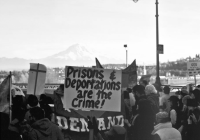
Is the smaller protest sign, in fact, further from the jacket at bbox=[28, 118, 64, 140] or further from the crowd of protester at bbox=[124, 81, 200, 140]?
the jacket at bbox=[28, 118, 64, 140]

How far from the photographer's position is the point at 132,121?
19.8ft

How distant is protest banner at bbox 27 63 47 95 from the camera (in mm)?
8727

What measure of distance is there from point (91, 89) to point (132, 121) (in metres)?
0.98

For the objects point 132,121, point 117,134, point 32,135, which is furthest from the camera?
point 132,121

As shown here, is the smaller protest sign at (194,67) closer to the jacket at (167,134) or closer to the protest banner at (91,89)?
the protest banner at (91,89)

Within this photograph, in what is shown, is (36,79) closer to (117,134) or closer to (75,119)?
(75,119)

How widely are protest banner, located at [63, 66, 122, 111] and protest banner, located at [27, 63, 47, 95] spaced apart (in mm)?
3257

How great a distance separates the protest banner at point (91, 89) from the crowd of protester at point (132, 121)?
0.39 metres

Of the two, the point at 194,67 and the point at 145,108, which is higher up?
the point at 194,67

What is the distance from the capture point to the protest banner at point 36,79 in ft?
28.6

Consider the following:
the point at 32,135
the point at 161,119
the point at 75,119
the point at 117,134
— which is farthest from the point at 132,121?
the point at 32,135

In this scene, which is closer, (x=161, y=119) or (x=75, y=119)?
(x=161, y=119)

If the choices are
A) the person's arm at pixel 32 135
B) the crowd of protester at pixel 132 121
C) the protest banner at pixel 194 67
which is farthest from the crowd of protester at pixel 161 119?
the protest banner at pixel 194 67

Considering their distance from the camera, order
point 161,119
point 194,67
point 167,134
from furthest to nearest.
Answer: point 194,67, point 161,119, point 167,134
